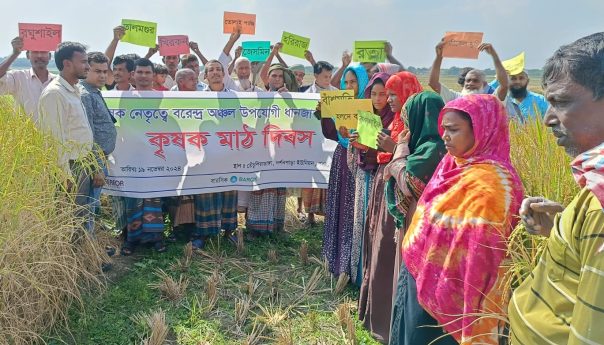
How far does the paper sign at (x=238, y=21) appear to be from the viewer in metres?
6.66

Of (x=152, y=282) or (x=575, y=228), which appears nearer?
(x=575, y=228)

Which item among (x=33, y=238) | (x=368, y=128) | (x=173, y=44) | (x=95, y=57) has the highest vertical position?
(x=173, y=44)

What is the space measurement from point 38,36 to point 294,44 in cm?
297

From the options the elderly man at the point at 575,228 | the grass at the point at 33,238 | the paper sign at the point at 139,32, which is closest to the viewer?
the elderly man at the point at 575,228

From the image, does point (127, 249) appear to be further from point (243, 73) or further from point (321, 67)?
point (321, 67)

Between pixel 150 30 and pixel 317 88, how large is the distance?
215 centimetres

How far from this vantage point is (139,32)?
614cm

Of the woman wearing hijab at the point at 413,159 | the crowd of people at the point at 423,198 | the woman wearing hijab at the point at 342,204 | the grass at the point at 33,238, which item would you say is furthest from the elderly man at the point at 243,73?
the woman wearing hijab at the point at 413,159

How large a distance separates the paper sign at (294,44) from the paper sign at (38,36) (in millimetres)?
2678

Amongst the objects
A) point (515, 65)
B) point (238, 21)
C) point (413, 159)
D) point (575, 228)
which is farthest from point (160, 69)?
point (575, 228)

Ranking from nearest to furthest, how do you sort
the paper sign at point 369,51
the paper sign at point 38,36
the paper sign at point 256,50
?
the paper sign at point 38,36 → the paper sign at point 369,51 → the paper sign at point 256,50

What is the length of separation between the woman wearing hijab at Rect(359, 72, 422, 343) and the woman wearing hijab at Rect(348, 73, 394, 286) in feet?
0.75

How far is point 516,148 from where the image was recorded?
2.84 m

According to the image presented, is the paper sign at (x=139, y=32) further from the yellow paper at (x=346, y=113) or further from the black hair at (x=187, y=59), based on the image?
the yellow paper at (x=346, y=113)
